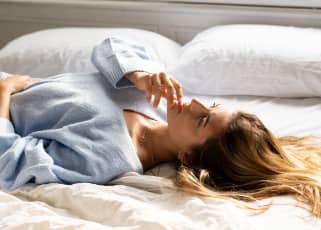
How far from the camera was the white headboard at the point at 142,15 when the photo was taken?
1.93 m

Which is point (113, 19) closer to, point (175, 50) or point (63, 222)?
point (175, 50)

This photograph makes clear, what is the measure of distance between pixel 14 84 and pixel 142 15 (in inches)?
28.7

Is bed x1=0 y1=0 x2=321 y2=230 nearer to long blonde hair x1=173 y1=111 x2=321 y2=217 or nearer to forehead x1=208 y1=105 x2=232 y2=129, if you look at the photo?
long blonde hair x1=173 y1=111 x2=321 y2=217

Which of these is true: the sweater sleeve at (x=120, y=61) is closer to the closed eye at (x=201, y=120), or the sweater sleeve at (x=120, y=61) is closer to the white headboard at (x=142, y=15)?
the closed eye at (x=201, y=120)

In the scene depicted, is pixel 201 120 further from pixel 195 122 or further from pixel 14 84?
pixel 14 84

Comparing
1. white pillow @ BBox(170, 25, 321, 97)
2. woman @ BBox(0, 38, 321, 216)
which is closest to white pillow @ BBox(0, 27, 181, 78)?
white pillow @ BBox(170, 25, 321, 97)

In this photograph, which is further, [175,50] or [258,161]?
[175,50]

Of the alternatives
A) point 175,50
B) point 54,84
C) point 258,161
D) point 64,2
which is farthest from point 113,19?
point 258,161

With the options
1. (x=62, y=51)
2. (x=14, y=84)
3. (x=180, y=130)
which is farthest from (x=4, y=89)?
(x=180, y=130)

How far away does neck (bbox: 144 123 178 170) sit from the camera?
1350 millimetres

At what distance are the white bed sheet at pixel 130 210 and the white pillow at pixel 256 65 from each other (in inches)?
19.0

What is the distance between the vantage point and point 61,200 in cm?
116

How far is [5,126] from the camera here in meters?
1.32

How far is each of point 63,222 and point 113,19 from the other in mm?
1204
